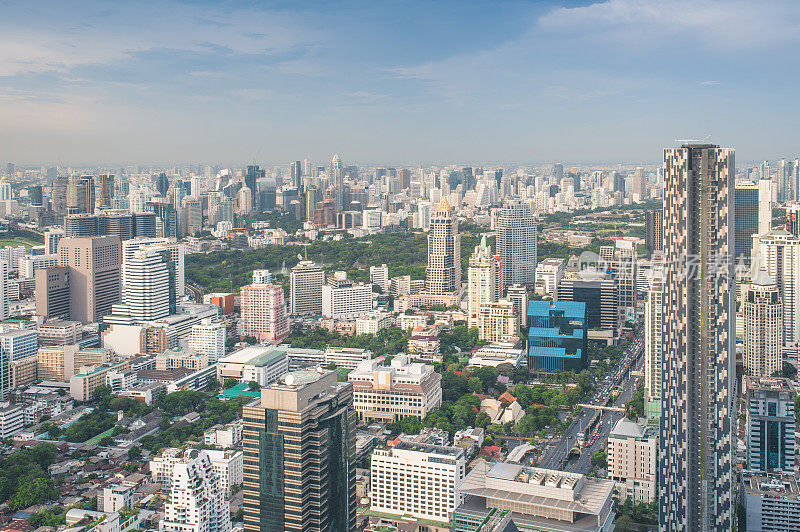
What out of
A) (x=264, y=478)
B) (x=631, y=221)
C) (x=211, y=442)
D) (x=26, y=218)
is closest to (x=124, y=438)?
(x=211, y=442)

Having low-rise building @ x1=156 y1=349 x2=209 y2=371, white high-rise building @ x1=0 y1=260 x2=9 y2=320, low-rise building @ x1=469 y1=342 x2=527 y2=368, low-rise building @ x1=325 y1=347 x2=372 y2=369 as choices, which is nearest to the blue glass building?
low-rise building @ x1=469 y1=342 x2=527 y2=368

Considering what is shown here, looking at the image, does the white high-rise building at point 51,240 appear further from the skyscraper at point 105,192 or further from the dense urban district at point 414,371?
the skyscraper at point 105,192

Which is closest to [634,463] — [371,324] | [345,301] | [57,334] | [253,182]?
[371,324]

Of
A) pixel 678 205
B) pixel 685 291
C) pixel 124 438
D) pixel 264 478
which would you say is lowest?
pixel 124 438

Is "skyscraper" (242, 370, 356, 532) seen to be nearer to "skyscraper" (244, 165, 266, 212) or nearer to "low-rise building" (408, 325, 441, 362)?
"low-rise building" (408, 325, 441, 362)

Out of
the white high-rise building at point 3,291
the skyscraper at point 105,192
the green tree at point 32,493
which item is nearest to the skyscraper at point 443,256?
the white high-rise building at point 3,291

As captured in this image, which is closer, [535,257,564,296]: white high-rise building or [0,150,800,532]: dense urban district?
[0,150,800,532]: dense urban district

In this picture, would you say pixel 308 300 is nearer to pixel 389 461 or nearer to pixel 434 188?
pixel 389 461
